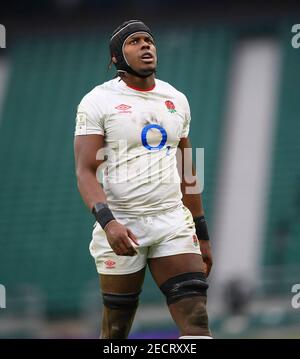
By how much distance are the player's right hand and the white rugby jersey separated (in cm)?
43

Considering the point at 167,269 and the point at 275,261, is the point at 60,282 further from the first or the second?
the point at 167,269

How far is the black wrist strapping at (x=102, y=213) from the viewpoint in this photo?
21.7 feet

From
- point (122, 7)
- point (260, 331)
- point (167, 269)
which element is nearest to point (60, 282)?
point (260, 331)

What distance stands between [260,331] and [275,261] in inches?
128

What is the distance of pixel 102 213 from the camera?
663 cm

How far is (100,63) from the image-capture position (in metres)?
24.6

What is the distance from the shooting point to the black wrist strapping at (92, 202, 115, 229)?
660 centimetres

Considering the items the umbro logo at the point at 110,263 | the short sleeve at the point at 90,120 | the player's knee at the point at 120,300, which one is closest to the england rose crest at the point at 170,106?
the short sleeve at the point at 90,120

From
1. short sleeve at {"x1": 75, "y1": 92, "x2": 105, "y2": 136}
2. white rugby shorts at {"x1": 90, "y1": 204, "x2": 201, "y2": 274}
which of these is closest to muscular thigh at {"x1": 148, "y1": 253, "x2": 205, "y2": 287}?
white rugby shorts at {"x1": 90, "y1": 204, "x2": 201, "y2": 274}

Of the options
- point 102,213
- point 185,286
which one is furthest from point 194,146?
point 102,213

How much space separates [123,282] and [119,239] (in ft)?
2.07

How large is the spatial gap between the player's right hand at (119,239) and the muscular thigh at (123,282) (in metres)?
0.50

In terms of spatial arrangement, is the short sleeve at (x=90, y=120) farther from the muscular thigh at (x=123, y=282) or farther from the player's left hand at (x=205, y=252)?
the player's left hand at (x=205, y=252)

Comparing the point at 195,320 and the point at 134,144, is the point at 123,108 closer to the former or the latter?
the point at 134,144
